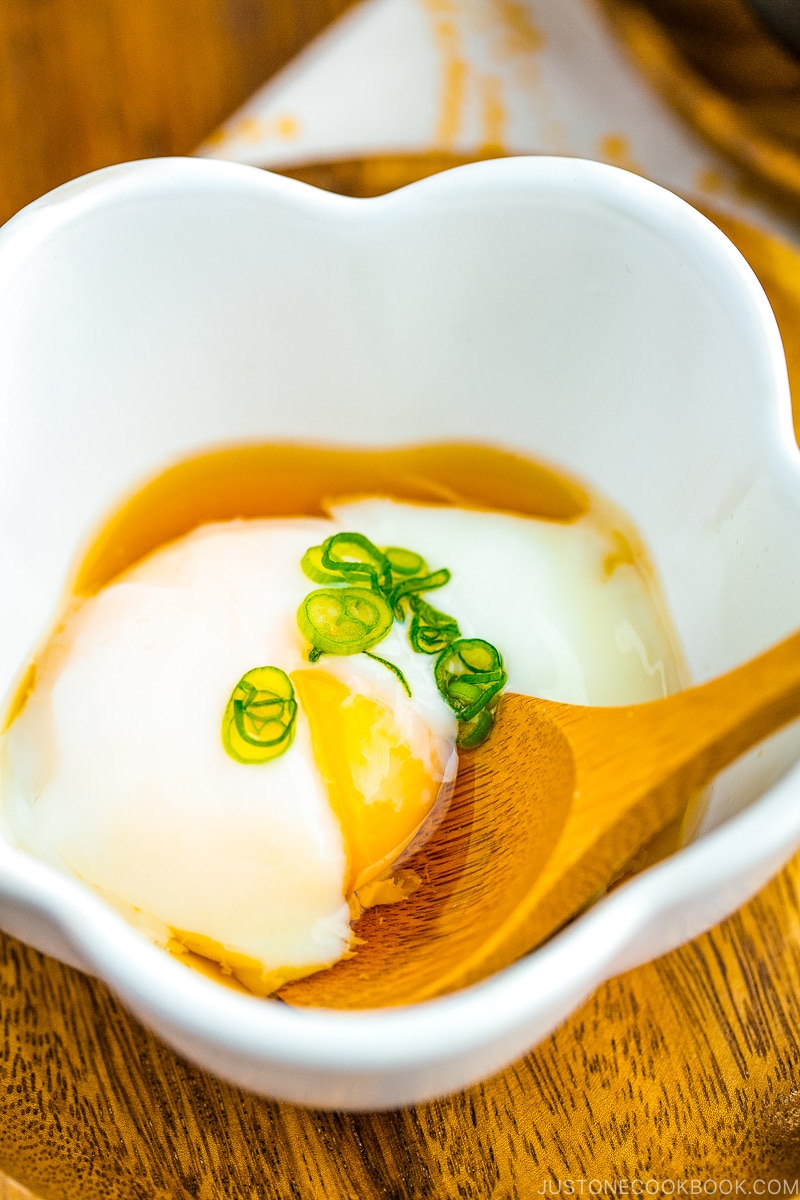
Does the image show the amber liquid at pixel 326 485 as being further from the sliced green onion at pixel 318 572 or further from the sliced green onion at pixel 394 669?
the sliced green onion at pixel 394 669

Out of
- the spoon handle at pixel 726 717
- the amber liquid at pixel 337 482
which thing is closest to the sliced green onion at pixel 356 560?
the amber liquid at pixel 337 482

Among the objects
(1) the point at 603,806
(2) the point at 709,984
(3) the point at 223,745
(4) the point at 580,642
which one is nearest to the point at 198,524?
(3) the point at 223,745

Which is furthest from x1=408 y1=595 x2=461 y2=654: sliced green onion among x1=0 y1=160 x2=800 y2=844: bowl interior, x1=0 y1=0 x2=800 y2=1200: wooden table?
x1=0 y1=0 x2=800 y2=1200: wooden table

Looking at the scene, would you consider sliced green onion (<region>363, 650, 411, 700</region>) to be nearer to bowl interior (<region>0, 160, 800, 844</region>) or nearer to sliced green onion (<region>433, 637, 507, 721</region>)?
sliced green onion (<region>433, 637, 507, 721</region>)

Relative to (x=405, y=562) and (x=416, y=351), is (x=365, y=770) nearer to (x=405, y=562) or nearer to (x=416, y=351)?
(x=405, y=562)

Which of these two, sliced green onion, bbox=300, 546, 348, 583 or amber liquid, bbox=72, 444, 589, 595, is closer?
sliced green onion, bbox=300, 546, 348, 583

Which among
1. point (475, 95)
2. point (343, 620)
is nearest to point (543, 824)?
point (343, 620)
